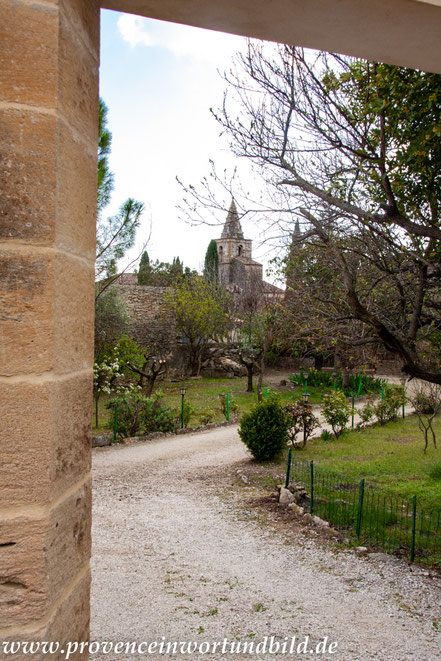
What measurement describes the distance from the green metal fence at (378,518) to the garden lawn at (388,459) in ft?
1.44

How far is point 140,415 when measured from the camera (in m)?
12.0

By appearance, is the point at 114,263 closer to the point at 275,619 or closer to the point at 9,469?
the point at 275,619

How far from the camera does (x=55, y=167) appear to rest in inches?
42.3

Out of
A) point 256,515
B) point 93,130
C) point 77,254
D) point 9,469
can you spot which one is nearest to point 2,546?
point 9,469

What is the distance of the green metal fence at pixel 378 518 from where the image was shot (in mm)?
5668

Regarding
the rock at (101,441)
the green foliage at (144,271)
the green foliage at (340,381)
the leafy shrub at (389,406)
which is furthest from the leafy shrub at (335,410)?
the green foliage at (144,271)

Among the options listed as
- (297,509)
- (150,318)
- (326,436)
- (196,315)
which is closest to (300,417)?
(326,436)

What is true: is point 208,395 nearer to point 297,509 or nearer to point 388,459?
point 388,459

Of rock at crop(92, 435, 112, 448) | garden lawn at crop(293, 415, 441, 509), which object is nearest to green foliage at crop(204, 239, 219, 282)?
garden lawn at crop(293, 415, 441, 509)

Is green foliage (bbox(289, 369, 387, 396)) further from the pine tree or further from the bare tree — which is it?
the pine tree

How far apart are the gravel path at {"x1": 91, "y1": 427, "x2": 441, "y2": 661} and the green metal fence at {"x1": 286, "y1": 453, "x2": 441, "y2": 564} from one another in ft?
1.73

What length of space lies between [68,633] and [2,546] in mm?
301

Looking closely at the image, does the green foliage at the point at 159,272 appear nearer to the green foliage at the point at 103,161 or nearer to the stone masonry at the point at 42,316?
the green foliage at the point at 103,161

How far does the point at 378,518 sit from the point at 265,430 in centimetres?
342
